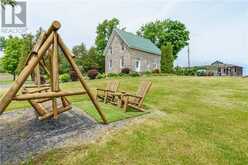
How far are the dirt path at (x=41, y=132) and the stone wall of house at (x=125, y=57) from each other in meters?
21.3

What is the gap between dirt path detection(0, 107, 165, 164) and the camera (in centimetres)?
378

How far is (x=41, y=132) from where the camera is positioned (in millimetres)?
4688

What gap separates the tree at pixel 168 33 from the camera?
4297cm

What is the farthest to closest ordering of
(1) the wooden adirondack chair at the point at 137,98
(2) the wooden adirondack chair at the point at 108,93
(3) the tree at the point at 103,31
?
(3) the tree at the point at 103,31 → (2) the wooden adirondack chair at the point at 108,93 → (1) the wooden adirondack chair at the point at 137,98

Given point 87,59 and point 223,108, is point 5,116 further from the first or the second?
point 87,59

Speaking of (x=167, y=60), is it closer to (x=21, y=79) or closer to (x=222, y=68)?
(x=222, y=68)

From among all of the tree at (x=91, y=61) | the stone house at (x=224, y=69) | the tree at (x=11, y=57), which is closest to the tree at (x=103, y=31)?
the tree at (x=91, y=61)

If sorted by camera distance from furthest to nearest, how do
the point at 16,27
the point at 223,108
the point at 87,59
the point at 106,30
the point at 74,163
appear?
1. the point at 106,30
2. the point at 87,59
3. the point at 16,27
4. the point at 223,108
5. the point at 74,163

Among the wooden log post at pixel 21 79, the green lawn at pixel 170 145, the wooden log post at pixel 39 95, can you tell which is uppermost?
the wooden log post at pixel 21 79

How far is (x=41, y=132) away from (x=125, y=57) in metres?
23.2

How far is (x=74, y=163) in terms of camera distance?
3.37 m

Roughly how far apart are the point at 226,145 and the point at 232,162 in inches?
29.9

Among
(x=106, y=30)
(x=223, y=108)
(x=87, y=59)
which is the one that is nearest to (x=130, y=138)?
(x=223, y=108)

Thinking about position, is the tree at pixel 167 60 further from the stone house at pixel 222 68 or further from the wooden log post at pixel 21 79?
the wooden log post at pixel 21 79
